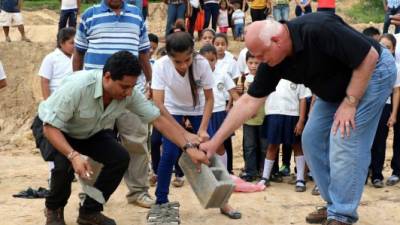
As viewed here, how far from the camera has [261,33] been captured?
4.83 meters

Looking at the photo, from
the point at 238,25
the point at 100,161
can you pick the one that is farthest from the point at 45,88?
the point at 238,25

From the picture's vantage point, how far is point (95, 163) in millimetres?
6270

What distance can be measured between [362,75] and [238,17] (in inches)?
451

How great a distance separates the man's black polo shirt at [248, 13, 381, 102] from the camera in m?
4.87

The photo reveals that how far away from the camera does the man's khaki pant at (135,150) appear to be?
664 centimetres

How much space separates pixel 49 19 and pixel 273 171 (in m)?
15.7

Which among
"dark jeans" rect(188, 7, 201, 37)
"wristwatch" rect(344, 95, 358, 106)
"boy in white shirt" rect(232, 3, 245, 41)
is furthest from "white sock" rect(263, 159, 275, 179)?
"boy in white shirt" rect(232, 3, 245, 41)

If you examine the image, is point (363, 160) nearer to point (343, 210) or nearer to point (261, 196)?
point (343, 210)

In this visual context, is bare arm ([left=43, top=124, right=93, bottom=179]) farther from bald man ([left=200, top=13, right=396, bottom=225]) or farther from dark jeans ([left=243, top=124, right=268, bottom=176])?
dark jeans ([left=243, top=124, right=268, bottom=176])

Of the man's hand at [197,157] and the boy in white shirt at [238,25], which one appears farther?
the boy in white shirt at [238,25]

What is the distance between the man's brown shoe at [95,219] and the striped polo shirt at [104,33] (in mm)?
1342

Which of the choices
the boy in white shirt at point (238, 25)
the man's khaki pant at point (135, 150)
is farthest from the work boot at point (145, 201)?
the boy in white shirt at point (238, 25)

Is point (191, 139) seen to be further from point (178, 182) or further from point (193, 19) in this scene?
point (193, 19)

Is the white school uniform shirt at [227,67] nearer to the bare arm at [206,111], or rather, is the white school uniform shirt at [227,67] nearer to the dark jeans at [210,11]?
the bare arm at [206,111]
